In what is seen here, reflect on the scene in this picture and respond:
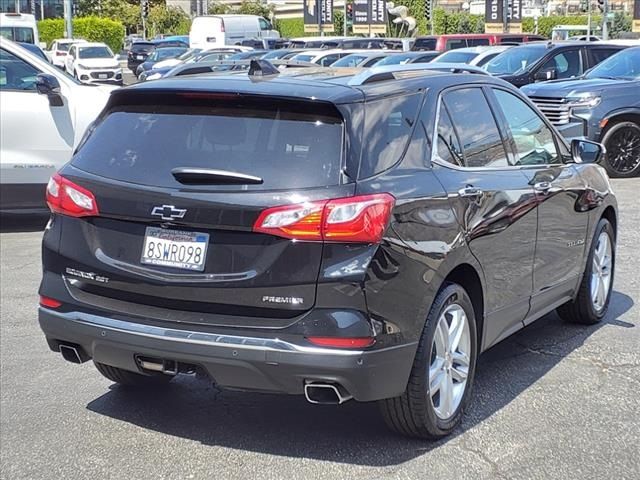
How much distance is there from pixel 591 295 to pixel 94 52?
38.2m

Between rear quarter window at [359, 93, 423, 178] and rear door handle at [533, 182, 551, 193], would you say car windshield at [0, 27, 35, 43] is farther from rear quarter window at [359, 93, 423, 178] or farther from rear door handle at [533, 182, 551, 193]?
rear quarter window at [359, 93, 423, 178]

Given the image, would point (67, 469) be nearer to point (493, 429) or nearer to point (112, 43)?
point (493, 429)

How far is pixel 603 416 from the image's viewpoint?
5.04 meters

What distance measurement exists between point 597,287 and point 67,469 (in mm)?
3868

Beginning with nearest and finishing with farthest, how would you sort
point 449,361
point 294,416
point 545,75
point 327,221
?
point 327,221, point 449,361, point 294,416, point 545,75

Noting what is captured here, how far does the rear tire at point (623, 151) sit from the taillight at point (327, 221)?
1083 cm

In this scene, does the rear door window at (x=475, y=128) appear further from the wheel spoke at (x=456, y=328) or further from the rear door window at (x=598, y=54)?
the rear door window at (x=598, y=54)

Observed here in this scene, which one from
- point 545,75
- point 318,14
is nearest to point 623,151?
point 545,75

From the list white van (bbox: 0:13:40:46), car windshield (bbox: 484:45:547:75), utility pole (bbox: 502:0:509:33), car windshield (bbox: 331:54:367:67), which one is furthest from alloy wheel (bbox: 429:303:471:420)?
utility pole (bbox: 502:0:509:33)

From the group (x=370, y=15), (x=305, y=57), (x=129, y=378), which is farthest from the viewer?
(x=370, y=15)

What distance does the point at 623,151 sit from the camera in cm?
1434

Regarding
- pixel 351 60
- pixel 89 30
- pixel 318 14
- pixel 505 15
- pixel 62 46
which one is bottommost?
pixel 351 60

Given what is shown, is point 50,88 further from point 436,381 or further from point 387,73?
point 436,381

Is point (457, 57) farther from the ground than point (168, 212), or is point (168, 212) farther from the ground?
point (457, 57)
